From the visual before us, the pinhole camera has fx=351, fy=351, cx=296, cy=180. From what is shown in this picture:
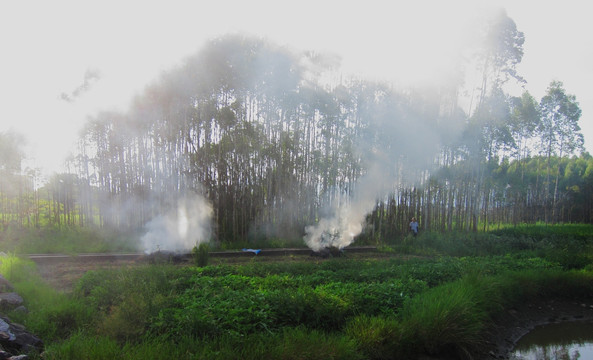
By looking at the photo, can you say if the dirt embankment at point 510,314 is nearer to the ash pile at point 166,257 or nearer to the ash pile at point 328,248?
the ash pile at point 166,257

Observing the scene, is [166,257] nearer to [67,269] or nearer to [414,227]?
[67,269]

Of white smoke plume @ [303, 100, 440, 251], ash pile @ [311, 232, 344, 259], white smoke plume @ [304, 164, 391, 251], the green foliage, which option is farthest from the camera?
white smoke plume @ [303, 100, 440, 251]

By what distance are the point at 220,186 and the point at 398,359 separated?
12.0 m

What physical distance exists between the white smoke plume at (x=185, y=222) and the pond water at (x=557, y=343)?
11058 millimetres

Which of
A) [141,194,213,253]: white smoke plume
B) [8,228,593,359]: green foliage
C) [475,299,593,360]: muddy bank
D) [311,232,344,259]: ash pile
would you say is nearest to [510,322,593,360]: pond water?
[475,299,593,360]: muddy bank

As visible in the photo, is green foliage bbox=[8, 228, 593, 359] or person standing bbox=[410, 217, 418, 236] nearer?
green foliage bbox=[8, 228, 593, 359]

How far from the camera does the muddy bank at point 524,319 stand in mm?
6102

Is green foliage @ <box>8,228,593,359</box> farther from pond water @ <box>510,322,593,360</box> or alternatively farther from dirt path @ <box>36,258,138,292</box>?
pond water @ <box>510,322,593,360</box>

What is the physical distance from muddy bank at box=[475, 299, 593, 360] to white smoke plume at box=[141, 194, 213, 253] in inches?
419

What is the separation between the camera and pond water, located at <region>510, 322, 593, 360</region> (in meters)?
6.25

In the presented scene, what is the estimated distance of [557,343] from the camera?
22.5ft

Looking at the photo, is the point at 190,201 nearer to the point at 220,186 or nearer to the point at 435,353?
the point at 220,186

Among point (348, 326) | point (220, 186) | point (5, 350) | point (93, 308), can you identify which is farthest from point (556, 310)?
point (220, 186)

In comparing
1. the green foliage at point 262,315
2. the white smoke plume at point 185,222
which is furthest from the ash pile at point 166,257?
the green foliage at point 262,315
